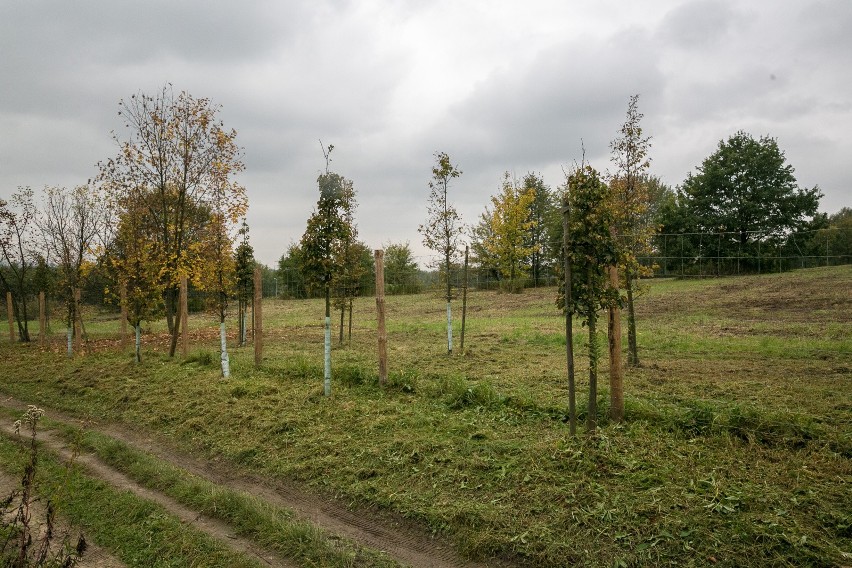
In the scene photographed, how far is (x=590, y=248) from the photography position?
6195 millimetres

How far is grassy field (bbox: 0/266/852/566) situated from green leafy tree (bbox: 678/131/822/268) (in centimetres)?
2550

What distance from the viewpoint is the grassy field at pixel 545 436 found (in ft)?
14.9

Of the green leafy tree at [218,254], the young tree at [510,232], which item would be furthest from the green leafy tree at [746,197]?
the green leafy tree at [218,254]

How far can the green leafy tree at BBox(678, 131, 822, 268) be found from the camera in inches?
1430

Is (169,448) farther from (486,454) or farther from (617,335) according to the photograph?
(617,335)

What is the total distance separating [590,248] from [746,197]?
38.7 m

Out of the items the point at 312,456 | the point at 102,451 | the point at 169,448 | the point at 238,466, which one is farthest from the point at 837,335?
the point at 102,451

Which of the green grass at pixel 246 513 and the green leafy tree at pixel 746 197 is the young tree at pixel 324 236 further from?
the green leafy tree at pixel 746 197

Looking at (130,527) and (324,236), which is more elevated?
(324,236)

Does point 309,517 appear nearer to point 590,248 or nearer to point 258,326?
point 590,248

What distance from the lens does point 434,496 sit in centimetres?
559

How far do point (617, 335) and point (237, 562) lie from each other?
541 cm

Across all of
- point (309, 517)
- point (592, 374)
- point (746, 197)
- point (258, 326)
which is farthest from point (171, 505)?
point (746, 197)

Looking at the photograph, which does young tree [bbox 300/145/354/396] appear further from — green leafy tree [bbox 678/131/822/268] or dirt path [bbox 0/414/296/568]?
green leafy tree [bbox 678/131/822/268]
